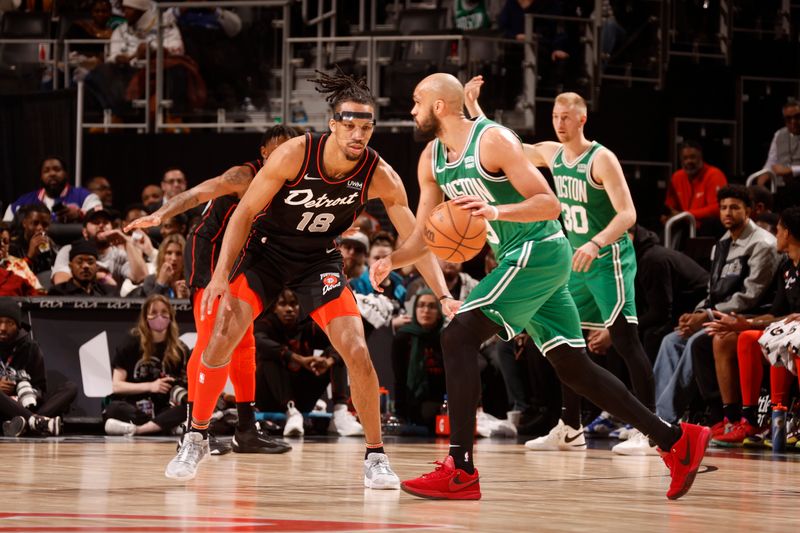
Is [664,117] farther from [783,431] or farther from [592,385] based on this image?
[592,385]

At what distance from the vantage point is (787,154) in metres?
12.6


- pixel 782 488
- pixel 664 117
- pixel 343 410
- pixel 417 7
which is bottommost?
pixel 343 410

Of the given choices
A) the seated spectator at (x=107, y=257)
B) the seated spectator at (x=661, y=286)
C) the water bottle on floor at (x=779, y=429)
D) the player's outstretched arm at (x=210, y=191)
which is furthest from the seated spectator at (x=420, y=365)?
the player's outstretched arm at (x=210, y=191)

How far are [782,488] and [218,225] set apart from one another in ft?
11.8

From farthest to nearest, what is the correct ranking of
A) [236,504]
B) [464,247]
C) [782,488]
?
1. [782,488]
2. [464,247]
3. [236,504]

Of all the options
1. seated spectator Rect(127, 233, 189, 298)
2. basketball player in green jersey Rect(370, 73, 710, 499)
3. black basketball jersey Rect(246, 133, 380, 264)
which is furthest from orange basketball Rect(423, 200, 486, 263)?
seated spectator Rect(127, 233, 189, 298)

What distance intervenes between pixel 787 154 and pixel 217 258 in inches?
282

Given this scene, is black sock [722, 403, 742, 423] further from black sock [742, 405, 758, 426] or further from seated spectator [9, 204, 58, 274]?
seated spectator [9, 204, 58, 274]

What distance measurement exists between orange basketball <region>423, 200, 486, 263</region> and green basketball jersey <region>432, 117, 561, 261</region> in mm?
136

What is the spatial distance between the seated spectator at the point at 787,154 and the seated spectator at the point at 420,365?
3.62 metres

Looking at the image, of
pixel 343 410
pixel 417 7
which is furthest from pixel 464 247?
pixel 417 7

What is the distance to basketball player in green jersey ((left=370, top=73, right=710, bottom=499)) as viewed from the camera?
5156mm

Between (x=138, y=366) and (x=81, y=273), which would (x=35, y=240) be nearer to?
(x=81, y=273)

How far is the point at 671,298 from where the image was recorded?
10156mm
